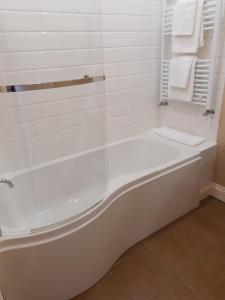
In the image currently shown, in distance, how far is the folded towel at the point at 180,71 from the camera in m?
1.98

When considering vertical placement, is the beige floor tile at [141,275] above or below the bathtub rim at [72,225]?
below

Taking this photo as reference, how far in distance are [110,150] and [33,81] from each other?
917 mm

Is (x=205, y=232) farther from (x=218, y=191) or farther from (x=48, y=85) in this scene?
(x=48, y=85)

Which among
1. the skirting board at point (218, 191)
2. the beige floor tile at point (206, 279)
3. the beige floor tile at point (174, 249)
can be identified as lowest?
the beige floor tile at point (206, 279)

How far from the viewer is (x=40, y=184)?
1829 mm

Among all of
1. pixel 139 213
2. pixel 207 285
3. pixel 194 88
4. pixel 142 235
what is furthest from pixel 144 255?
pixel 194 88

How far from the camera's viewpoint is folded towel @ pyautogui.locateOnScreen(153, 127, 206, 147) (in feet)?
6.79

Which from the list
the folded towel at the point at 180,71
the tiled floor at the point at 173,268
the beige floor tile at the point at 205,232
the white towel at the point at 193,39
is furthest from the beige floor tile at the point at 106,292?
the white towel at the point at 193,39

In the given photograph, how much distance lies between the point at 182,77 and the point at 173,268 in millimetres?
1506

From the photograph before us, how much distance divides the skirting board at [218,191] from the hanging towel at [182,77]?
841mm

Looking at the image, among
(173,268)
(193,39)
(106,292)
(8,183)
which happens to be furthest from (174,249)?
(193,39)

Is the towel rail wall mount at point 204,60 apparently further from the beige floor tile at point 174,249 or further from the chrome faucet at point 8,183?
the chrome faucet at point 8,183

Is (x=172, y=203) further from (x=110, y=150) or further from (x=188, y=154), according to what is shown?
(x=110, y=150)

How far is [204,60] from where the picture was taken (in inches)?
74.2
